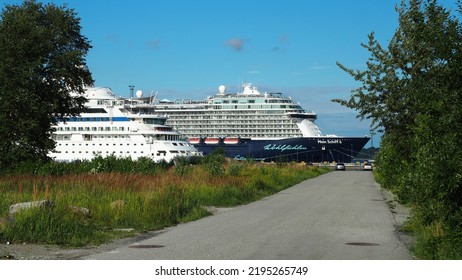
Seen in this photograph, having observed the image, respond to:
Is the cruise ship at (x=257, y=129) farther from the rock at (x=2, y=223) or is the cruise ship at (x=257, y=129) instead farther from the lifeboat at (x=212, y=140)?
the rock at (x=2, y=223)

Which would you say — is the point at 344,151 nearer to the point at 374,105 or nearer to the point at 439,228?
the point at 374,105

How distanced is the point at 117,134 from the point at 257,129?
2854 centimetres

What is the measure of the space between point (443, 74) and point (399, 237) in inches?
171

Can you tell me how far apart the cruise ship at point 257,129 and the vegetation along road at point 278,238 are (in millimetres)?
80864

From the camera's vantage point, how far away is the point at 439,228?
11.1 meters

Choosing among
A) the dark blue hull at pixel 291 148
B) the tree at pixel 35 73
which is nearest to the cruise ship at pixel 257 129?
the dark blue hull at pixel 291 148

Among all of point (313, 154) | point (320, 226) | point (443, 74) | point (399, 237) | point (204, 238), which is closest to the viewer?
point (443, 74)

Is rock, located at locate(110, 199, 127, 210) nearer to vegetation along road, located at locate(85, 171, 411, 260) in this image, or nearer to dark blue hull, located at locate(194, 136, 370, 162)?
vegetation along road, located at locate(85, 171, 411, 260)

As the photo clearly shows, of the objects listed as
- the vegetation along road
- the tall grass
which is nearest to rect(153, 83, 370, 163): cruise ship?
the tall grass

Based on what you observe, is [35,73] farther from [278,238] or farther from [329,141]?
[329,141]

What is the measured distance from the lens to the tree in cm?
3884

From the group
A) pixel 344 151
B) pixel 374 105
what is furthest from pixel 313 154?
pixel 374 105

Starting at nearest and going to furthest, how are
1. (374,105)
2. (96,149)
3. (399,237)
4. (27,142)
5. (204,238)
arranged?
1. (204,238)
2. (399,237)
3. (374,105)
4. (27,142)
5. (96,149)

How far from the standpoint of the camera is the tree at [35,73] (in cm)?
3884
